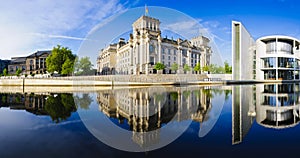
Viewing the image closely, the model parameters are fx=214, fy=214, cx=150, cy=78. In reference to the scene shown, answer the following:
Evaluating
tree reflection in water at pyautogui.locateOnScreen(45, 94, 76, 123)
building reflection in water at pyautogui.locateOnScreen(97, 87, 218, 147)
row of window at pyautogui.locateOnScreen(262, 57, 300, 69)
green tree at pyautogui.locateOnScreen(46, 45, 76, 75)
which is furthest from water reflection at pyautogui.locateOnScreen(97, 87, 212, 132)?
row of window at pyautogui.locateOnScreen(262, 57, 300, 69)

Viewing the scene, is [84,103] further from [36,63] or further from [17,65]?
[17,65]

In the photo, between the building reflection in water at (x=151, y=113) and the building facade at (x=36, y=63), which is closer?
the building reflection in water at (x=151, y=113)

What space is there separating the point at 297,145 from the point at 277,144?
11.5 inches

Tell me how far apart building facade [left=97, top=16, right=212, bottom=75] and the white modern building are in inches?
1446

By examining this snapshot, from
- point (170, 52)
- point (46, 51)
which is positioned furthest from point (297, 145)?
point (46, 51)

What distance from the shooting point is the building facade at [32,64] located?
6712cm

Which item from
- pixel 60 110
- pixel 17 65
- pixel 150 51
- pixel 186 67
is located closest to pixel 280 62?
pixel 186 67

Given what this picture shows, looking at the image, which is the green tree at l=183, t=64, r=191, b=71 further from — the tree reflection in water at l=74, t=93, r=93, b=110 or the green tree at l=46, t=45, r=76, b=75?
the green tree at l=46, t=45, r=76, b=75

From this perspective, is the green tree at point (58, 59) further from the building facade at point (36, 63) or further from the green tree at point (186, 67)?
the green tree at point (186, 67)

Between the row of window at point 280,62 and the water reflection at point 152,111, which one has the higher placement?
the row of window at point 280,62

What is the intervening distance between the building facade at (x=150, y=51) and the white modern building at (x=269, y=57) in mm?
36716

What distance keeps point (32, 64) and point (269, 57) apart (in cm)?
6721

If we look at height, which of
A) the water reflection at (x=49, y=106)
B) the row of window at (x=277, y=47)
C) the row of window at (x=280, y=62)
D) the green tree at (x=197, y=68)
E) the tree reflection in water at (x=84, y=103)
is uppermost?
the row of window at (x=277, y=47)

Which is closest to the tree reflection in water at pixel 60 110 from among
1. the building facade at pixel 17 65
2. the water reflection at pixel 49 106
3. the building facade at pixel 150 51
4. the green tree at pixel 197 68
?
the water reflection at pixel 49 106
